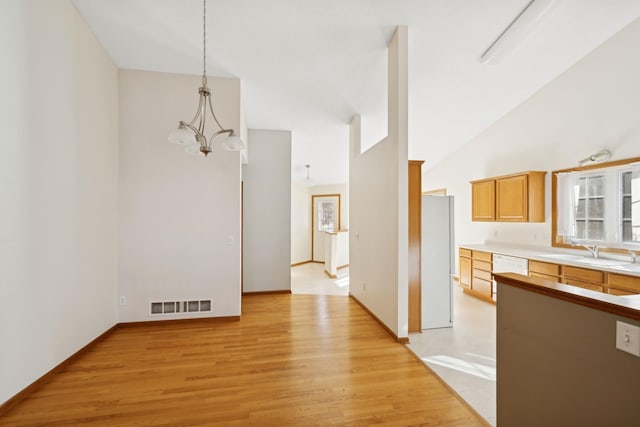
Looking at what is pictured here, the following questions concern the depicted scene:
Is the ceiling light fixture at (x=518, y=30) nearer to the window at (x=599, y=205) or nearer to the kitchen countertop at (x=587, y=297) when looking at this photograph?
the window at (x=599, y=205)

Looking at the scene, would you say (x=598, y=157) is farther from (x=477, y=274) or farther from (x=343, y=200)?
(x=343, y=200)

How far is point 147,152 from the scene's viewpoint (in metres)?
3.45

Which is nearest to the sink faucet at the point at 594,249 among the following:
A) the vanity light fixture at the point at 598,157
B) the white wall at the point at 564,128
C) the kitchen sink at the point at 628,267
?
the kitchen sink at the point at 628,267

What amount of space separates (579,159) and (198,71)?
17.5ft

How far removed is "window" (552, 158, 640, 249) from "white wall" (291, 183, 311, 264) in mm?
5906

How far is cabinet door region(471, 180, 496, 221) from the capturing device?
4879 mm

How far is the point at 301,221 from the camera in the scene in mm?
8430

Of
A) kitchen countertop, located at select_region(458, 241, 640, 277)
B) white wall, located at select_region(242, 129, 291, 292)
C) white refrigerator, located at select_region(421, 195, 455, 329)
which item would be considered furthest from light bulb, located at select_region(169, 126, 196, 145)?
kitchen countertop, located at select_region(458, 241, 640, 277)

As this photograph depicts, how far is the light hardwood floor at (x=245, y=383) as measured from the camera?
188cm

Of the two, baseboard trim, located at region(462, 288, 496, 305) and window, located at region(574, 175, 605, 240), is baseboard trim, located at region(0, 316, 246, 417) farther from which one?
window, located at region(574, 175, 605, 240)

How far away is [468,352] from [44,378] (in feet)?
12.8

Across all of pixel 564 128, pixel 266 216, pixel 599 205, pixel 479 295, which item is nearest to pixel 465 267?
pixel 479 295

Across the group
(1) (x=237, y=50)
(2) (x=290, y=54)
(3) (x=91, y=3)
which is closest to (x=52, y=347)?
(3) (x=91, y=3)

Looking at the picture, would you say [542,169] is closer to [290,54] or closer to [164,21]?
[290,54]
